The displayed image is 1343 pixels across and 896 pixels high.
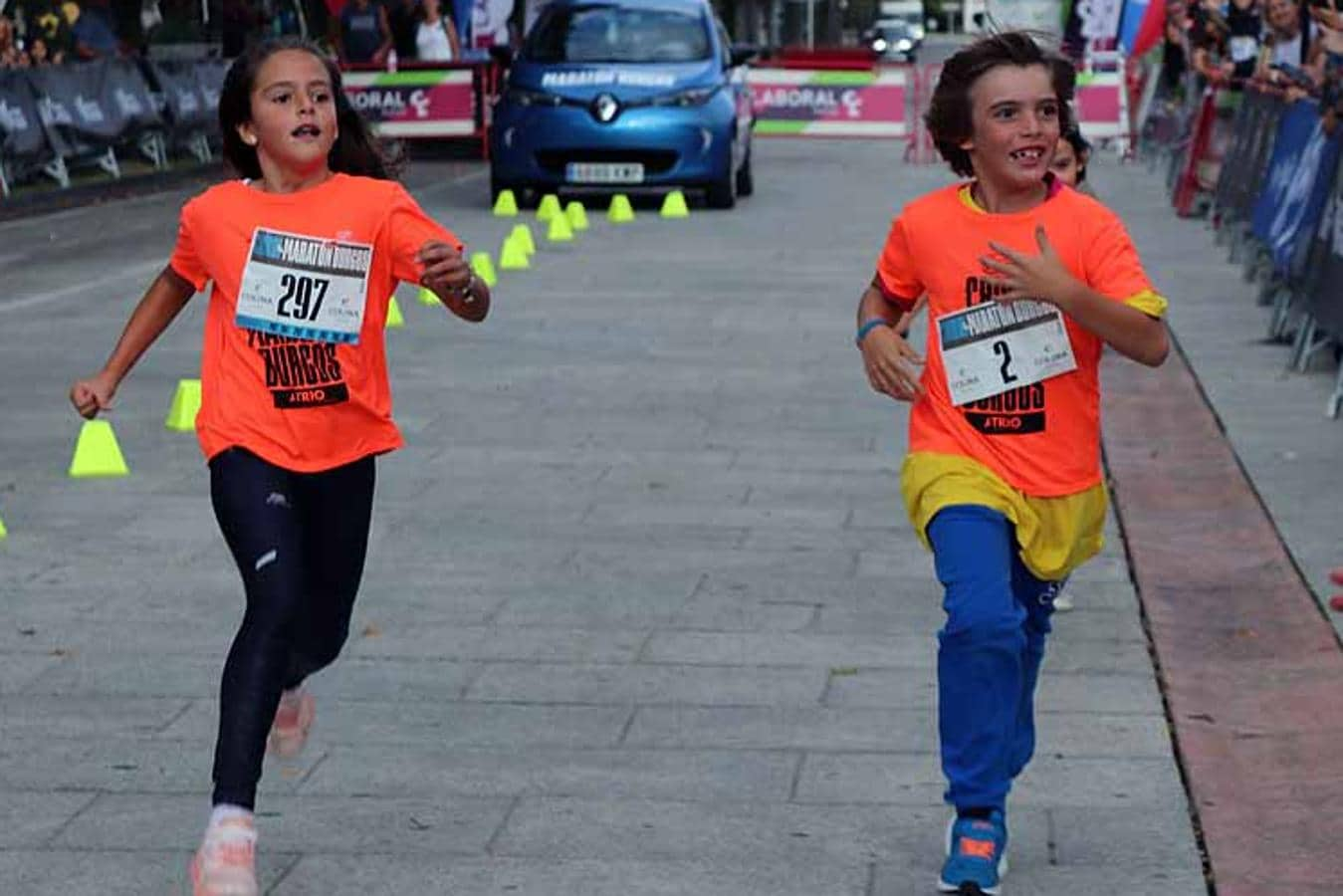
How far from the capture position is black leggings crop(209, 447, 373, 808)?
16.6 feet

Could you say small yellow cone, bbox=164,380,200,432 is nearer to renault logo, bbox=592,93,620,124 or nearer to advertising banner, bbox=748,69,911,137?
renault logo, bbox=592,93,620,124

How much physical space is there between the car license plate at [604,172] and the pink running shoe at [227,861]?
60.8ft

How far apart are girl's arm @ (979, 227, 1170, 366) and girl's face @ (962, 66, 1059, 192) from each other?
0.43 ft

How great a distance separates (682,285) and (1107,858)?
11972 millimetres

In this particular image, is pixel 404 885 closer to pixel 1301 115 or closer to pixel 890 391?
pixel 890 391

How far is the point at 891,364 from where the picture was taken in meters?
5.13

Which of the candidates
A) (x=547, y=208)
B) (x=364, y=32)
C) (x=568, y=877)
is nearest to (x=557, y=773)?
(x=568, y=877)

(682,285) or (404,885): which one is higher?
(404,885)

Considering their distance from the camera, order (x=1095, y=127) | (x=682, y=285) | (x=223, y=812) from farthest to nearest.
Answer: (x=1095, y=127) < (x=682, y=285) < (x=223, y=812)

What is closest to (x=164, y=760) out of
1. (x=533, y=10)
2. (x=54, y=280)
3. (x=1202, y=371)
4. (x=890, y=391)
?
(x=890, y=391)

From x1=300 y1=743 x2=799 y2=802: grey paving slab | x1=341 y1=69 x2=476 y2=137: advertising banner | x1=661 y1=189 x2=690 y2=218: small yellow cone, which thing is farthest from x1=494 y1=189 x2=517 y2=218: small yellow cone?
x1=300 y1=743 x2=799 y2=802: grey paving slab

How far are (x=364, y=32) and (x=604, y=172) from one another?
29.2 feet

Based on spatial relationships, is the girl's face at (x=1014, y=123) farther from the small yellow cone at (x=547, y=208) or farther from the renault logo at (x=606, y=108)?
the renault logo at (x=606, y=108)

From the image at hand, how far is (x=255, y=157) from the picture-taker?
18.1 feet
